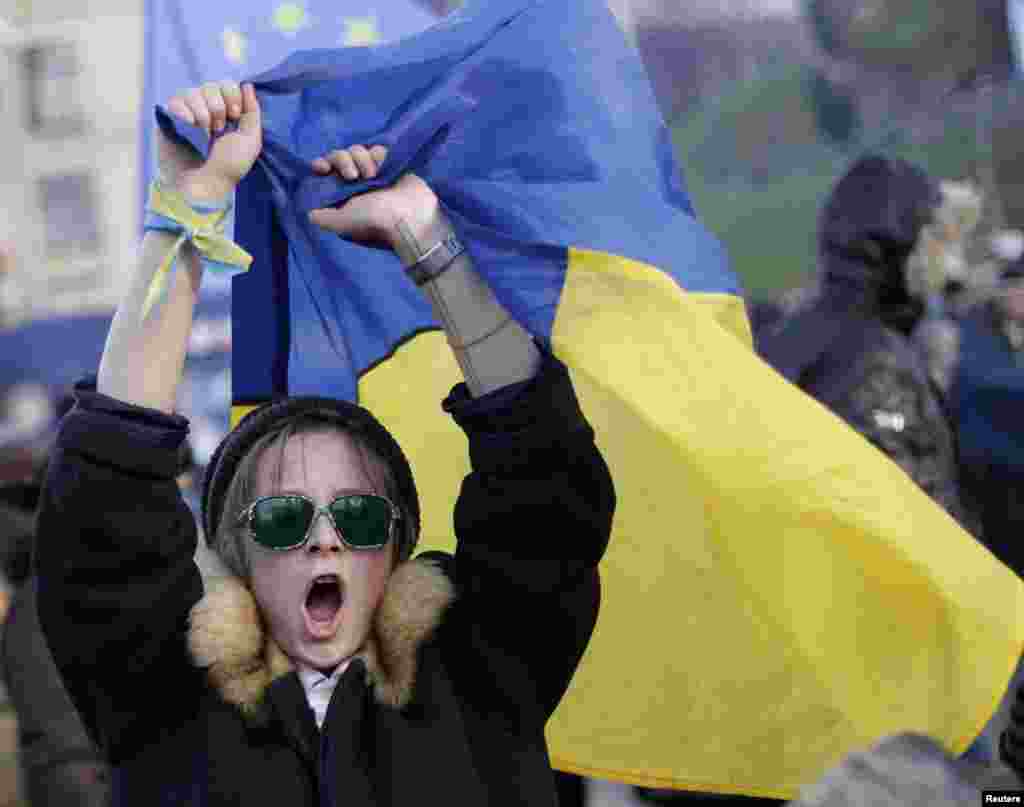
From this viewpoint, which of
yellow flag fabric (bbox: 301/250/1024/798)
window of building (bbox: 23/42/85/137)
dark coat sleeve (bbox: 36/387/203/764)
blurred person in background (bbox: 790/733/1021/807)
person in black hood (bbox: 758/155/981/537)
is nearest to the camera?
blurred person in background (bbox: 790/733/1021/807)

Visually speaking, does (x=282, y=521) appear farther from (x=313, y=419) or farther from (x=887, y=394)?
(x=887, y=394)

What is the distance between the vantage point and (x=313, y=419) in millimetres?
2666

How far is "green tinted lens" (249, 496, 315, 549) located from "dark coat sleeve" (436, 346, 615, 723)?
23 cm

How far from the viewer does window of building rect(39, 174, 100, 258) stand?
28844 mm

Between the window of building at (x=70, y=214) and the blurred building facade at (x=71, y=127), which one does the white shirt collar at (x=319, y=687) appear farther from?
the window of building at (x=70, y=214)

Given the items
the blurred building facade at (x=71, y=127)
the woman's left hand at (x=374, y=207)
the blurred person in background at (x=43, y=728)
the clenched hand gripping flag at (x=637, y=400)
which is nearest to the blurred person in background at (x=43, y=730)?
the blurred person in background at (x=43, y=728)

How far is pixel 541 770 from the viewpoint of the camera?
257cm

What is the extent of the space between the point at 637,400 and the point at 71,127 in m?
27.3

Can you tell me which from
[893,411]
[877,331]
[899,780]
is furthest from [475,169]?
[877,331]

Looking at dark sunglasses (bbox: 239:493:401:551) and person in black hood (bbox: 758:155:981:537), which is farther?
person in black hood (bbox: 758:155:981:537)

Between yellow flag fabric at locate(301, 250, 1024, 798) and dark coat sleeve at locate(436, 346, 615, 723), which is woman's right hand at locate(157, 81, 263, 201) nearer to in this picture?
dark coat sleeve at locate(436, 346, 615, 723)

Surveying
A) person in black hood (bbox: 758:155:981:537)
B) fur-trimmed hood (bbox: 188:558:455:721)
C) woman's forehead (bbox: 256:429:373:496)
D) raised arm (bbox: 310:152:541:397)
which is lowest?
person in black hood (bbox: 758:155:981:537)

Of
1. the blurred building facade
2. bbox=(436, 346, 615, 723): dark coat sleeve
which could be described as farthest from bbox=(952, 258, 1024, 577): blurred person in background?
the blurred building facade

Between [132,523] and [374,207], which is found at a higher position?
[374,207]
